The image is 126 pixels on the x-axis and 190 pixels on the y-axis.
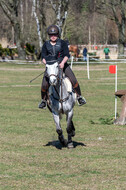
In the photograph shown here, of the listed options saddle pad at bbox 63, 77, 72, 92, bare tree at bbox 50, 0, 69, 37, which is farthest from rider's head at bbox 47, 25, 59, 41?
bare tree at bbox 50, 0, 69, 37

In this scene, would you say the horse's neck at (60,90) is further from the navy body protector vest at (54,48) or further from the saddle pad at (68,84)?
the navy body protector vest at (54,48)

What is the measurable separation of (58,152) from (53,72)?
195 cm

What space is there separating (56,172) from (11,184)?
1.09m

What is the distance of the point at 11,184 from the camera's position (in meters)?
7.54

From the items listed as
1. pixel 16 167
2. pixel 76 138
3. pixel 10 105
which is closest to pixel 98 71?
pixel 10 105

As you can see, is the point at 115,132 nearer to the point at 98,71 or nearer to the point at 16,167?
the point at 16,167

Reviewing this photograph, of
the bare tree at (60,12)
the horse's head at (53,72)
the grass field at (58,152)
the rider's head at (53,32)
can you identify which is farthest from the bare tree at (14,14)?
the horse's head at (53,72)

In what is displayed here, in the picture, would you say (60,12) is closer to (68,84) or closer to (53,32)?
(53,32)

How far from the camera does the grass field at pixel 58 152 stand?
770 cm

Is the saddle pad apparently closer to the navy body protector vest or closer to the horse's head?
the navy body protector vest

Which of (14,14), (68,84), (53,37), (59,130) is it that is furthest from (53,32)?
(14,14)

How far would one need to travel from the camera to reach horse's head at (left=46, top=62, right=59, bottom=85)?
9.28 meters

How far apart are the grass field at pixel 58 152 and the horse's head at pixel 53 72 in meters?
1.57

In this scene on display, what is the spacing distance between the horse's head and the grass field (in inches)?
61.6
